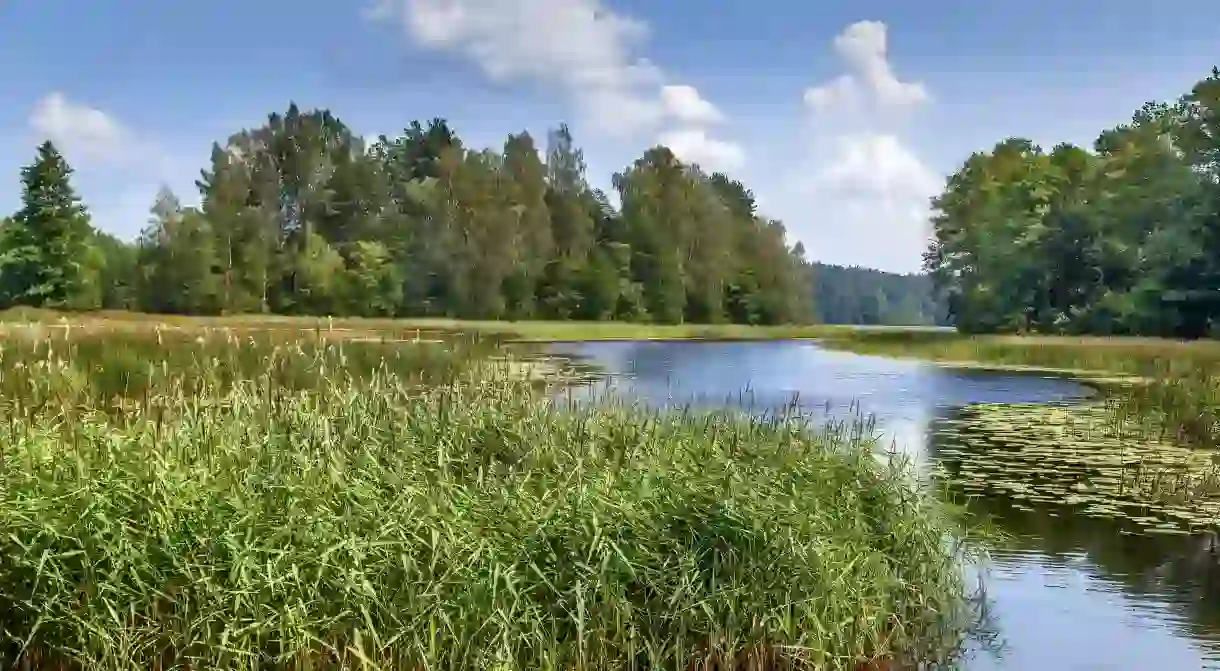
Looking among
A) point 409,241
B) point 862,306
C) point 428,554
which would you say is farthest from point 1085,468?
point 862,306

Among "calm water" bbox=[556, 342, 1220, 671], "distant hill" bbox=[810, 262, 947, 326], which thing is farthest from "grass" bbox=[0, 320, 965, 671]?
"distant hill" bbox=[810, 262, 947, 326]

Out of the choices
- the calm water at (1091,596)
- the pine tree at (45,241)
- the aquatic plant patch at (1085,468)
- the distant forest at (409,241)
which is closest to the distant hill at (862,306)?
the distant forest at (409,241)

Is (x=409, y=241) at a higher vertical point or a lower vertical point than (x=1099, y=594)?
higher

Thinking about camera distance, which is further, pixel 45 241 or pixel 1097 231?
pixel 45 241

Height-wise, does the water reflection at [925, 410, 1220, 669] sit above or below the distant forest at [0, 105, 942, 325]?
below

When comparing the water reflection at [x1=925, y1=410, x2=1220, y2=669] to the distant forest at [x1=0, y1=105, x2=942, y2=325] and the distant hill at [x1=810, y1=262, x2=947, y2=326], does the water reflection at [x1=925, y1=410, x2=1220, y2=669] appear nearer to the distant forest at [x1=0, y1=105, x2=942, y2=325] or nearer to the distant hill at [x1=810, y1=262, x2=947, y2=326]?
the distant forest at [x1=0, y1=105, x2=942, y2=325]

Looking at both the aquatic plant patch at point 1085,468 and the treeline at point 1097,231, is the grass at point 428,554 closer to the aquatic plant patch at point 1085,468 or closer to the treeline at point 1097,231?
the aquatic plant patch at point 1085,468

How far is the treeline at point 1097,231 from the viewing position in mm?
43562

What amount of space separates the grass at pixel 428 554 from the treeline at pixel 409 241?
54.1m

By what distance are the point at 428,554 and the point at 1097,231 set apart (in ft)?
174

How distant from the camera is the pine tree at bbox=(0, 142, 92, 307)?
55719 mm

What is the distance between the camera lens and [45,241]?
56.7 m

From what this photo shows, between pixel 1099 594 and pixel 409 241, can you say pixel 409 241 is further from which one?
pixel 1099 594

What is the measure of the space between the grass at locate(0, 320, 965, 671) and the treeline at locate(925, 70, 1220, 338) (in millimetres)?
40387
